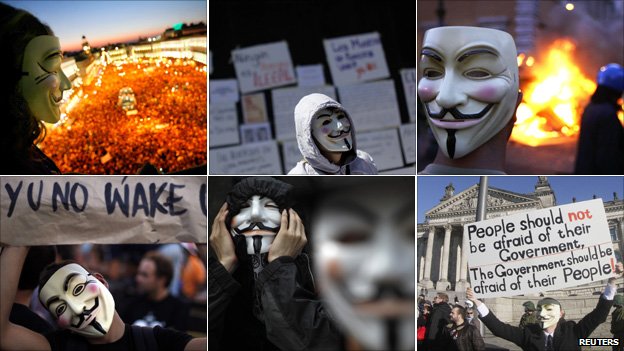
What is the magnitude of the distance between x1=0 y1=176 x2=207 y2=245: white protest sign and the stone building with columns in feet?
3.83

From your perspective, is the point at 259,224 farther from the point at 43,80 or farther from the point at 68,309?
the point at 43,80

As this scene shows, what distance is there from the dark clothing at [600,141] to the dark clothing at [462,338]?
1.69 meters

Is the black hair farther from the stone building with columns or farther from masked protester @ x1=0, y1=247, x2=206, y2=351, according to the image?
the stone building with columns

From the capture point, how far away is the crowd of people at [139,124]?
246 inches

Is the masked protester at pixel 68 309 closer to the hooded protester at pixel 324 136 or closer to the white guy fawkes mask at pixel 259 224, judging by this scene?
the white guy fawkes mask at pixel 259 224

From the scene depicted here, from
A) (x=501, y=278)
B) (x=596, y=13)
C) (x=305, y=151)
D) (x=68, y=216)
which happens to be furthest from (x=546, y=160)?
(x=68, y=216)

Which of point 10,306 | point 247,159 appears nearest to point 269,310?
point 10,306

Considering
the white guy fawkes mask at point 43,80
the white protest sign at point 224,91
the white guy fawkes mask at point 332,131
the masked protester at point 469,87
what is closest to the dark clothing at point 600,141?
the masked protester at point 469,87

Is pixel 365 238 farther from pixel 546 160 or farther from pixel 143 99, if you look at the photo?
pixel 546 160

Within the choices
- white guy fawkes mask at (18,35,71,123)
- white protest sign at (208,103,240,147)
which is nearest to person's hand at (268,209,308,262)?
white guy fawkes mask at (18,35,71,123)

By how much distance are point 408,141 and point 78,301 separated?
293 cm

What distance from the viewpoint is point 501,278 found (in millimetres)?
6207

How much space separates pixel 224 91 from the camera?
8391 millimetres

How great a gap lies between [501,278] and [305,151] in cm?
A: 124
